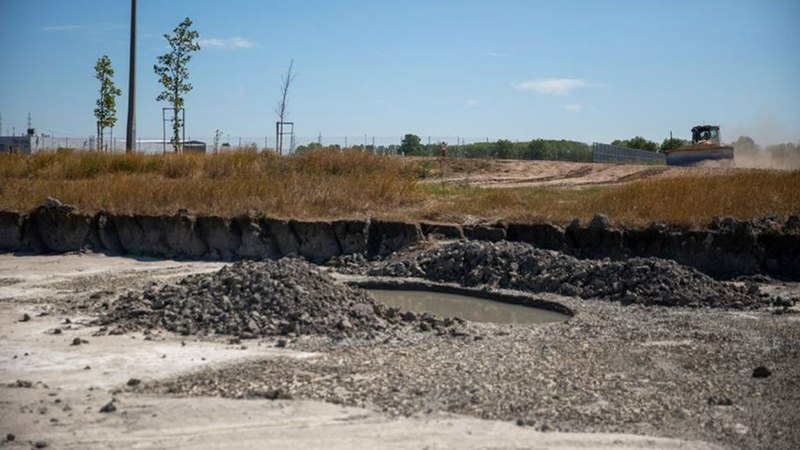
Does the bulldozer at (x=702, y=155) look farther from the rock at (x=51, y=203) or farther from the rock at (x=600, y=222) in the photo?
the rock at (x=51, y=203)

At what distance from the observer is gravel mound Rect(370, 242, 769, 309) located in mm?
13484

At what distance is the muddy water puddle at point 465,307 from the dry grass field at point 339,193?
4.09 metres

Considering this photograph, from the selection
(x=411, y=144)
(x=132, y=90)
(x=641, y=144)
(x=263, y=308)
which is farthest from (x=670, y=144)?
(x=263, y=308)

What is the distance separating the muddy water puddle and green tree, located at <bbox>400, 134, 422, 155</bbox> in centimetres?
4346

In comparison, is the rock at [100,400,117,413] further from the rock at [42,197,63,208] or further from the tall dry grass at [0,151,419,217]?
the rock at [42,197,63,208]

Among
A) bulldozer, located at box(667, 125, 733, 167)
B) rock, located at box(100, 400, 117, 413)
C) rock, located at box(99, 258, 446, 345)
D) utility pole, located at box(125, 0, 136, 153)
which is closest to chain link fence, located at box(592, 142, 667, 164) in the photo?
bulldozer, located at box(667, 125, 733, 167)

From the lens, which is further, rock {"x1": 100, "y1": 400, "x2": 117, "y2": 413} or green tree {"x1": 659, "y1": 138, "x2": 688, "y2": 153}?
green tree {"x1": 659, "y1": 138, "x2": 688, "y2": 153}

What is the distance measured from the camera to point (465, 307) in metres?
13.7

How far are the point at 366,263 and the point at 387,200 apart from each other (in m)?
3.51

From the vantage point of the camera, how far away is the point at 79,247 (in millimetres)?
18672

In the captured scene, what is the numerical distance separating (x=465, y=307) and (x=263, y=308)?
356cm

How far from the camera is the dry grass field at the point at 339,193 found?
18.4 meters

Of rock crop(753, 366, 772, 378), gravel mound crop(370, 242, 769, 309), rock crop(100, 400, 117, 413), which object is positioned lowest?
rock crop(100, 400, 117, 413)

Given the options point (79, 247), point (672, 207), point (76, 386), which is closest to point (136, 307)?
point (76, 386)
